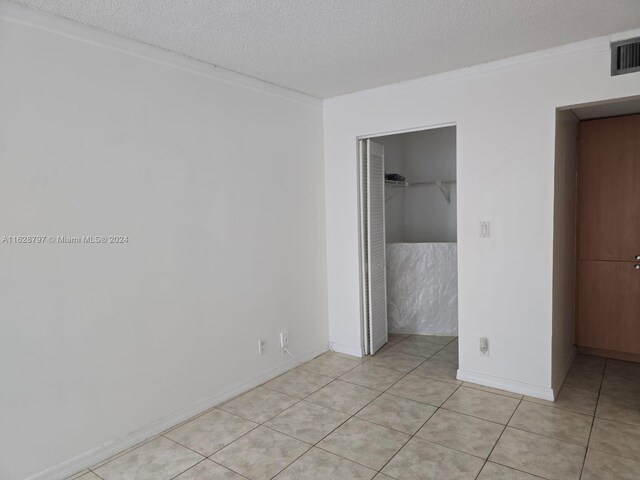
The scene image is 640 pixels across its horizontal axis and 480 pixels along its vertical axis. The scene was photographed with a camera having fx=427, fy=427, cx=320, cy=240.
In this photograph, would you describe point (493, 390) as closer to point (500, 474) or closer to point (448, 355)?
point (448, 355)

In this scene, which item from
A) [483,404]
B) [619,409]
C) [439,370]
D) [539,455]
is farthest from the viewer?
[439,370]

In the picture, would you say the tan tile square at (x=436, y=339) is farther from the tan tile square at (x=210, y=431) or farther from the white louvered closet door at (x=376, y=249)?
the tan tile square at (x=210, y=431)

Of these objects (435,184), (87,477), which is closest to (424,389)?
(87,477)

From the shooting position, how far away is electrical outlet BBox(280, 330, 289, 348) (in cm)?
353

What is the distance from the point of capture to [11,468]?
79.5 inches

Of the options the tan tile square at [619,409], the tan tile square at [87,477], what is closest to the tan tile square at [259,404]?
the tan tile square at [87,477]

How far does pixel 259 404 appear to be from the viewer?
300 centimetres

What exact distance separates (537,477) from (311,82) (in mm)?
2957

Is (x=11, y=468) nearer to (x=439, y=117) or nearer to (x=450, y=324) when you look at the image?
(x=439, y=117)

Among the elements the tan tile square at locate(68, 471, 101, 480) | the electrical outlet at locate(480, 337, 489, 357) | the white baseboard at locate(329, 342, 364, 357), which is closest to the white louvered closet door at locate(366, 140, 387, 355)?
the white baseboard at locate(329, 342, 364, 357)

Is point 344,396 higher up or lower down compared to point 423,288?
lower down

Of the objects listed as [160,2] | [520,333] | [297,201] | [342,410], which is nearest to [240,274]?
[297,201]

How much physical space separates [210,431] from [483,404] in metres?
1.81

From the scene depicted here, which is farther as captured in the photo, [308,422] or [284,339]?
Answer: [284,339]
